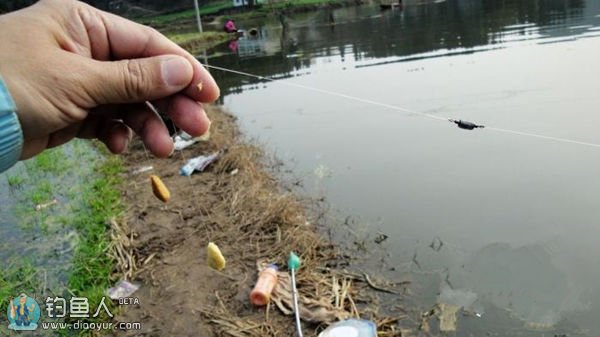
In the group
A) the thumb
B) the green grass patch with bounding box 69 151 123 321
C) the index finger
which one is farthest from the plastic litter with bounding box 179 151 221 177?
the thumb

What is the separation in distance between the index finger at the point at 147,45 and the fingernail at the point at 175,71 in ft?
0.28

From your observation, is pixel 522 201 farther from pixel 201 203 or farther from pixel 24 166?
pixel 24 166

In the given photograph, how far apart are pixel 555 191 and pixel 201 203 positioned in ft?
14.6

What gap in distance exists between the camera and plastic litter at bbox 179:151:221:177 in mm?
7527

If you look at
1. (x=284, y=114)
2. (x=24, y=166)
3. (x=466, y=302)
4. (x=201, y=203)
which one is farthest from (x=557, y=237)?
(x=24, y=166)

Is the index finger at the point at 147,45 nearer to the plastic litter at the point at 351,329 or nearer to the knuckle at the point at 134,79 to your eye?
the knuckle at the point at 134,79

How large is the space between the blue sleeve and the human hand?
0.20 metres

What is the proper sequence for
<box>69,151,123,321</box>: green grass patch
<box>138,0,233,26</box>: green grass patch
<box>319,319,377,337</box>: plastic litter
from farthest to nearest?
<box>138,0,233,26</box>: green grass patch < <box>69,151,123,321</box>: green grass patch < <box>319,319,377,337</box>: plastic litter

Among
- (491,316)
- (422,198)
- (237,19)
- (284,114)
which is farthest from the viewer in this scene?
(237,19)

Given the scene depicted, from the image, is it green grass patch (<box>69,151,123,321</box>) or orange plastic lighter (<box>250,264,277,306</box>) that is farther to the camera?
green grass patch (<box>69,151,123,321</box>)

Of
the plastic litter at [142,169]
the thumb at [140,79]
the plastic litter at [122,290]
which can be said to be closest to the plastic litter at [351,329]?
the plastic litter at [122,290]

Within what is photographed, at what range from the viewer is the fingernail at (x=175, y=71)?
1.84m

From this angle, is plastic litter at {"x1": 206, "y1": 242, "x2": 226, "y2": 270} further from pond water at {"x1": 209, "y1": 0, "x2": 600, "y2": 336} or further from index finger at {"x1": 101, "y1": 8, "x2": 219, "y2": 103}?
index finger at {"x1": 101, "y1": 8, "x2": 219, "y2": 103}

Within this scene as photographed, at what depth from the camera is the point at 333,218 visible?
6016 millimetres
